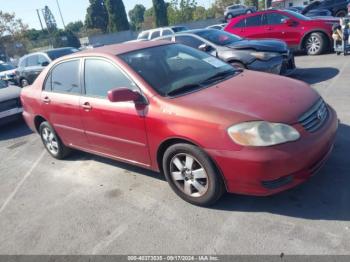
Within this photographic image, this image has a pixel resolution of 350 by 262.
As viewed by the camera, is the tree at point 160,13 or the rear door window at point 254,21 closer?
the rear door window at point 254,21

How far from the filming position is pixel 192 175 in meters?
3.39

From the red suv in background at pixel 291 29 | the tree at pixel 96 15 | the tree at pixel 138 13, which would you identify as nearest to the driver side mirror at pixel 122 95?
the red suv in background at pixel 291 29

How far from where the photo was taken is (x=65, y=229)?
3562 millimetres

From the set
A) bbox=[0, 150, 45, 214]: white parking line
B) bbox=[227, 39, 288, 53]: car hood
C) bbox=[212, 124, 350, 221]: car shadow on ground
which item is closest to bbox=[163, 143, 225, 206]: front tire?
bbox=[212, 124, 350, 221]: car shadow on ground

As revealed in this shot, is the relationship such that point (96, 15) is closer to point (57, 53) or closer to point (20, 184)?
point (57, 53)

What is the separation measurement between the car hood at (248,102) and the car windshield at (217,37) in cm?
494

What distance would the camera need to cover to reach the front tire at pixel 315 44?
34.8ft

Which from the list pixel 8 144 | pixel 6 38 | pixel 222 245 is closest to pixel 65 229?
pixel 222 245

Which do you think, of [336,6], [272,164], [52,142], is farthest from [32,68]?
[336,6]

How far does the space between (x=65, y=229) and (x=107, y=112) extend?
4.47ft

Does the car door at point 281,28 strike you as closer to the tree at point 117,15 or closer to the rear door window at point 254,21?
the rear door window at point 254,21

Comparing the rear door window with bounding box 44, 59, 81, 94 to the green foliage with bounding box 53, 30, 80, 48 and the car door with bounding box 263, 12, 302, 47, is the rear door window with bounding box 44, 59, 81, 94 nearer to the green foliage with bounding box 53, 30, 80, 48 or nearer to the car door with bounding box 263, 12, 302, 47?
the car door with bounding box 263, 12, 302, 47

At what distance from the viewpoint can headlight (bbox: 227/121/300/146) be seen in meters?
2.92

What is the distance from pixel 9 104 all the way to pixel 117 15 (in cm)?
4813
